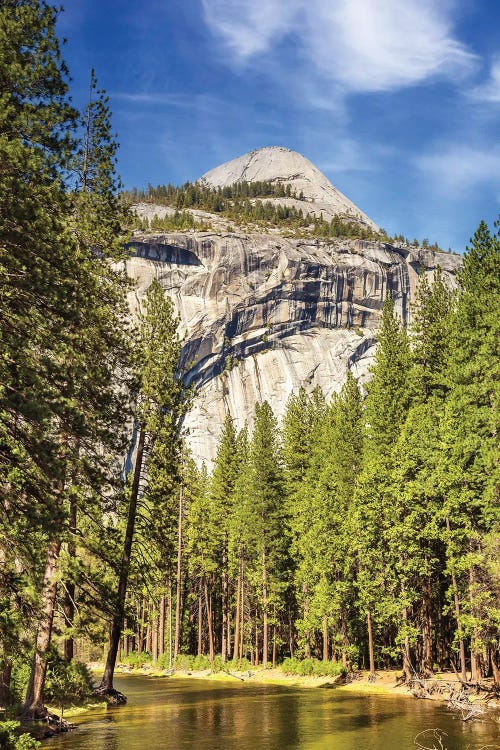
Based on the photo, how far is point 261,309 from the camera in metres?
151

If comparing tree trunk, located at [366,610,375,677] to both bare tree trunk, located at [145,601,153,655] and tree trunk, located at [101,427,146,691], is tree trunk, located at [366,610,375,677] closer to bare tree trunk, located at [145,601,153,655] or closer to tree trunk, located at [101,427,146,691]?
tree trunk, located at [101,427,146,691]

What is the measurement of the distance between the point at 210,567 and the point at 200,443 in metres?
90.8

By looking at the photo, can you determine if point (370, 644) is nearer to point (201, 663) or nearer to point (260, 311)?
point (201, 663)

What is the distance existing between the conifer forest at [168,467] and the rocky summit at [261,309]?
86.2m

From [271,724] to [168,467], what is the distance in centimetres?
1085

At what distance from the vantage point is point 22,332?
1180cm

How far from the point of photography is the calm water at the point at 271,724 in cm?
1708

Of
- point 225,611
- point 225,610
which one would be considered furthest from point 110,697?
point 225,611

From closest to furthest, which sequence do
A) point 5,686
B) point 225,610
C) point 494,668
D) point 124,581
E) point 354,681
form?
point 5,686 < point 124,581 < point 494,668 < point 354,681 < point 225,610

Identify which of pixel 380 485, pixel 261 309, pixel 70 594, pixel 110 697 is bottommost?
pixel 110 697

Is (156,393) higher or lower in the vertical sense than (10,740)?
higher

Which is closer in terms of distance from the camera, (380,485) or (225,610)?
(380,485)

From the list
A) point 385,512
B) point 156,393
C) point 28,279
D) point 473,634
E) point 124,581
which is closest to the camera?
point 28,279

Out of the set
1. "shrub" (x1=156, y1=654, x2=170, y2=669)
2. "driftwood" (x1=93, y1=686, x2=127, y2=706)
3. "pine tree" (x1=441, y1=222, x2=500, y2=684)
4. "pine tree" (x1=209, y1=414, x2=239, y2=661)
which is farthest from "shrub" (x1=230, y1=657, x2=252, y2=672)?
"driftwood" (x1=93, y1=686, x2=127, y2=706)
